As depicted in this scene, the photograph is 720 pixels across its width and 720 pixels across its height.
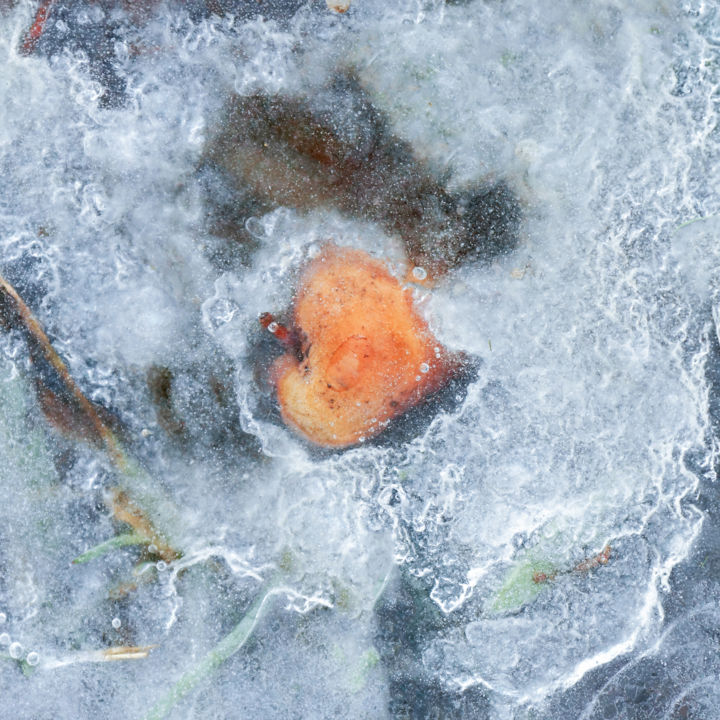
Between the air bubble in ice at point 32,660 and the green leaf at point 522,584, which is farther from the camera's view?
the green leaf at point 522,584

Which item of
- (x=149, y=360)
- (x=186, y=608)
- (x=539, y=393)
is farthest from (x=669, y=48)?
(x=186, y=608)

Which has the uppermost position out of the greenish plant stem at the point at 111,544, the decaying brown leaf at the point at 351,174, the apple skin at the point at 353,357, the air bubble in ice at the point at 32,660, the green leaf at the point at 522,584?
the decaying brown leaf at the point at 351,174

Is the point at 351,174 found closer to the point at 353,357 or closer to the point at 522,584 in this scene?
the point at 353,357

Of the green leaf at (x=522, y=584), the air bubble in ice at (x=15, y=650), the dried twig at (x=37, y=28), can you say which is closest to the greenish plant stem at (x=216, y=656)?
the air bubble in ice at (x=15, y=650)

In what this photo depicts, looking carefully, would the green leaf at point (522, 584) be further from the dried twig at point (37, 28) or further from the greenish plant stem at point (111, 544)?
the dried twig at point (37, 28)

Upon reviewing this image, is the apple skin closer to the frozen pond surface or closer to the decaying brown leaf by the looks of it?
the frozen pond surface

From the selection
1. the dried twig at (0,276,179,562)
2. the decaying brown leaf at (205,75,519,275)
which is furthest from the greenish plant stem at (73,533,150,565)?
the decaying brown leaf at (205,75,519,275)

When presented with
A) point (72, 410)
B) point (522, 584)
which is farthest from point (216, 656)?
point (522, 584)
